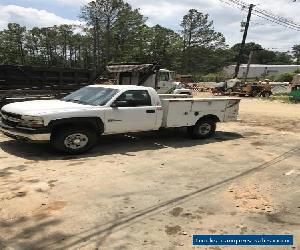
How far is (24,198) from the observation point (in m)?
5.98

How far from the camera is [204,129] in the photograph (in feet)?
38.2

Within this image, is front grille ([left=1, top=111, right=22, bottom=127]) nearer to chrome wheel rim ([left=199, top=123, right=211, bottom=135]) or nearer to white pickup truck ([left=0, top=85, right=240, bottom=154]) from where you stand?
white pickup truck ([left=0, top=85, right=240, bottom=154])

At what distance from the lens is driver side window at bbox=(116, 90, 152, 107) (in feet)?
31.8

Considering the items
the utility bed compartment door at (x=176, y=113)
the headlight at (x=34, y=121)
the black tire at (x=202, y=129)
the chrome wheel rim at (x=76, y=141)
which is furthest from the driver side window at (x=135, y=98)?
the headlight at (x=34, y=121)

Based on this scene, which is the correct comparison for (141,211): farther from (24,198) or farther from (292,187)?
(292,187)

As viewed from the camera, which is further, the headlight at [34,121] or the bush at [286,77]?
the bush at [286,77]

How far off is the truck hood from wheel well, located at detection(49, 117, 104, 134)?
0.24 meters

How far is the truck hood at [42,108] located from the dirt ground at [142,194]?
93 cm

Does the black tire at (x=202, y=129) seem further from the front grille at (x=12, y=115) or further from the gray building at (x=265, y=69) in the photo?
the gray building at (x=265, y=69)

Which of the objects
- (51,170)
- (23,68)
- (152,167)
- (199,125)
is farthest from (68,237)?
(23,68)

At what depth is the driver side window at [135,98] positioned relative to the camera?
9.68 meters

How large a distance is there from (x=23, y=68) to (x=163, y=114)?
635cm

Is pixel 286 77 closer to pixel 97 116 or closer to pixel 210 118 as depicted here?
pixel 210 118

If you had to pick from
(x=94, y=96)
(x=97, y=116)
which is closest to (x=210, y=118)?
(x=94, y=96)
